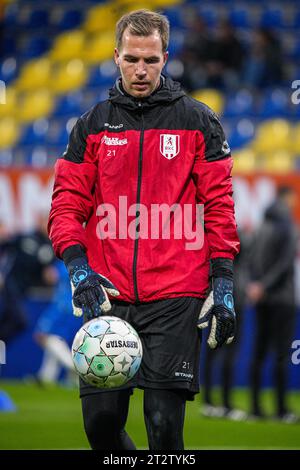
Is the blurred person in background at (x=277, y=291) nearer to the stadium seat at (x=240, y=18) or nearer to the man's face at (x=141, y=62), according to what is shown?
the man's face at (x=141, y=62)

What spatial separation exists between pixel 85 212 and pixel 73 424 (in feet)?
17.6

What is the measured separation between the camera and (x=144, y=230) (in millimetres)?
5336

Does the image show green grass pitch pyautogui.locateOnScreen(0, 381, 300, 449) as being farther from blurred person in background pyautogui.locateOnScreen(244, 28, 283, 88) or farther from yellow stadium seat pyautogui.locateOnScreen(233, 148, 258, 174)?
blurred person in background pyautogui.locateOnScreen(244, 28, 283, 88)

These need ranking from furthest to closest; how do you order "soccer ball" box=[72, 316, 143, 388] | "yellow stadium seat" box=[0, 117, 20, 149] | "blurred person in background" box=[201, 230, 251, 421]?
"yellow stadium seat" box=[0, 117, 20, 149] → "blurred person in background" box=[201, 230, 251, 421] → "soccer ball" box=[72, 316, 143, 388]

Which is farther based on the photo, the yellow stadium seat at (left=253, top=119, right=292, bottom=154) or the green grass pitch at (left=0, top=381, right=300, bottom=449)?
the yellow stadium seat at (left=253, top=119, right=292, bottom=154)

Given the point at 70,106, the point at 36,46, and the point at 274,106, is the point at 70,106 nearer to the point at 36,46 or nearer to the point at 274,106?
the point at 36,46

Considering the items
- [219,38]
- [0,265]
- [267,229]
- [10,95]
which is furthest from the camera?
[10,95]

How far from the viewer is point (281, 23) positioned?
20125 millimetres

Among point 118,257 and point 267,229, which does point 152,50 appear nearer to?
point 118,257

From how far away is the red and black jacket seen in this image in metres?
5.32

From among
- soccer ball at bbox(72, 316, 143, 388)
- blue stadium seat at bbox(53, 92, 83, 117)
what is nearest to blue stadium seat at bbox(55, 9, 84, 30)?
blue stadium seat at bbox(53, 92, 83, 117)

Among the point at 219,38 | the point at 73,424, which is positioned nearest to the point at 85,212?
the point at 73,424

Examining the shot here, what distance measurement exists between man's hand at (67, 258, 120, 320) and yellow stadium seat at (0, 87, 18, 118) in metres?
14.5

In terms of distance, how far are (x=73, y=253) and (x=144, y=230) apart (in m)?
0.37
